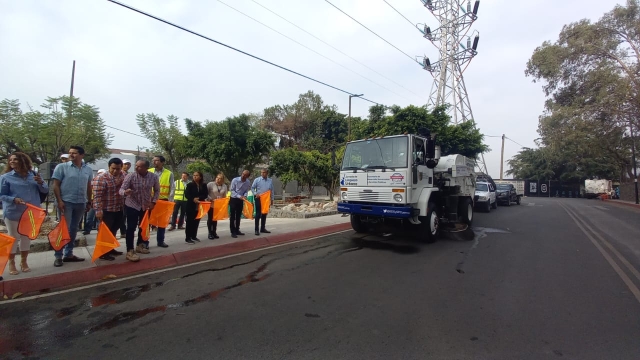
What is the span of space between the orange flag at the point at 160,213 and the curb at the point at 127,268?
2.73ft

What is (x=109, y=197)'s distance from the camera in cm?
574

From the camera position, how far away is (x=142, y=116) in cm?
2425

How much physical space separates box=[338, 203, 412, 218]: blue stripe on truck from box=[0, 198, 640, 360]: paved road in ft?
4.06

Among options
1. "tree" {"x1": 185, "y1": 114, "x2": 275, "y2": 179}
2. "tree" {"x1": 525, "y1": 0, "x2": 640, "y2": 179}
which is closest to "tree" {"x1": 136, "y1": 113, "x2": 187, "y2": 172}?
"tree" {"x1": 185, "y1": 114, "x2": 275, "y2": 179}

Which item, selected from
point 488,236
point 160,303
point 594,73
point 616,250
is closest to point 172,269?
point 160,303

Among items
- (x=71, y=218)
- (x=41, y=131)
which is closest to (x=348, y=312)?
(x=71, y=218)

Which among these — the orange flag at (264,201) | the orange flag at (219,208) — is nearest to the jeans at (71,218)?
the orange flag at (219,208)

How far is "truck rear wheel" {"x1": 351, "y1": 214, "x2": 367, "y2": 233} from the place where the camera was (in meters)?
9.45

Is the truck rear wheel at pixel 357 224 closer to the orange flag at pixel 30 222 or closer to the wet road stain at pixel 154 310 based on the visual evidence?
the wet road stain at pixel 154 310

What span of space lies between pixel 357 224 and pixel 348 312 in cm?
565

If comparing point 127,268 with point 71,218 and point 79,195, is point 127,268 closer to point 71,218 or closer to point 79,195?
point 71,218

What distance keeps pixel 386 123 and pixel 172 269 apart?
15.5 meters

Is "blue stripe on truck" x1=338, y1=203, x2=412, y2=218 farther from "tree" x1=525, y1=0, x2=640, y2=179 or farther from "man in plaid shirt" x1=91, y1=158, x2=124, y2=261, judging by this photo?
"tree" x1=525, y1=0, x2=640, y2=179

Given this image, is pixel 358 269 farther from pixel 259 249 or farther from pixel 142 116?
pixel 142 116
